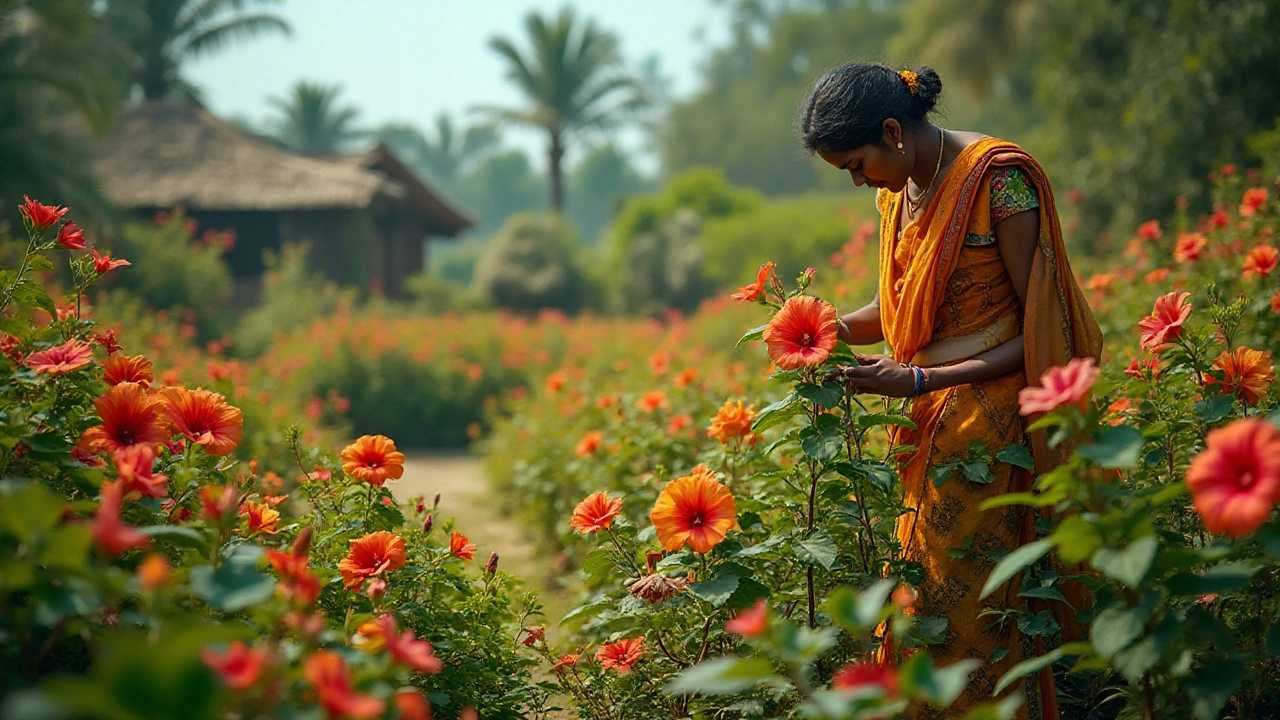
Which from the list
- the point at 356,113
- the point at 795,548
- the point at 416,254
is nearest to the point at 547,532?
the point at 795,548

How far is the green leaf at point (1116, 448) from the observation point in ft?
3.91

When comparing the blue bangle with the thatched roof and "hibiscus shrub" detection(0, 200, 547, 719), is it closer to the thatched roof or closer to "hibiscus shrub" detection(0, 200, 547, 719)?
"hibiscus shrub" detection(0, 200, 547, 719)

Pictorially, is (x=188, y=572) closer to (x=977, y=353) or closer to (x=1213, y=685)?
(x=1213, y=685)

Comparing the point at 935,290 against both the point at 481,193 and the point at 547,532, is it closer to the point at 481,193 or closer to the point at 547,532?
the point at 547,532

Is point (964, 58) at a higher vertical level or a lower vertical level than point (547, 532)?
higher

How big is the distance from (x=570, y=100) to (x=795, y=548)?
89.8 ft

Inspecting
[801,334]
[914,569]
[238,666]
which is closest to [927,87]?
[801,334]

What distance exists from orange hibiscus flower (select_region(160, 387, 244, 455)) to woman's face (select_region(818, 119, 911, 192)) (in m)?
1.25

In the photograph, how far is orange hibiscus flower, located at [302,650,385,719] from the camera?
0.94 meters

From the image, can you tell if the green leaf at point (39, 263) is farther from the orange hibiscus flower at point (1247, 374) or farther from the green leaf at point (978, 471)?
the orange hibiscus flower at point (1247, 374)

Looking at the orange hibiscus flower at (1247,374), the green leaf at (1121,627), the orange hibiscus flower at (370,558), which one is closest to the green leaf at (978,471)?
the orange hibiscus flower at (1247,374)

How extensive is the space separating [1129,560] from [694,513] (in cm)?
86

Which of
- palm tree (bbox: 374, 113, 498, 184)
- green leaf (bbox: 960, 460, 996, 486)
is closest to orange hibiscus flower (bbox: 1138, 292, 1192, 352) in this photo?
green leaf (bbox: 960, 460, 996, 486)

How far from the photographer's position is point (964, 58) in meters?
15.3
